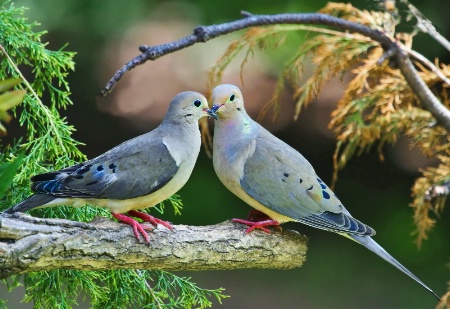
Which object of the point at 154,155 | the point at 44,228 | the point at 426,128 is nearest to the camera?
the point at 44,228

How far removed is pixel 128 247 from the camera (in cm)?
216

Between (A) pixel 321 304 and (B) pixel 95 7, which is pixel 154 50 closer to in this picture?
(B) pixel 95 7

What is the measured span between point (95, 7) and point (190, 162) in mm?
2285

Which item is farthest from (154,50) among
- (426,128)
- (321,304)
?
(321,304)

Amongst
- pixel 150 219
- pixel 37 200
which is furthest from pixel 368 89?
pixel 37 200

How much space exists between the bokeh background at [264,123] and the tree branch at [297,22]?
165 cm

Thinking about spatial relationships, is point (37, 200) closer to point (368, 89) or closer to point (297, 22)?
point (297, 22)

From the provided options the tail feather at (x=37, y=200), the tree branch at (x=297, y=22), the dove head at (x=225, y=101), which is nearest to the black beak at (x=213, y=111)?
the dove head at (x=225, y=101)

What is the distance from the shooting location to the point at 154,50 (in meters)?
1.90

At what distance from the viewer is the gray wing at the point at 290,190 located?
237cm

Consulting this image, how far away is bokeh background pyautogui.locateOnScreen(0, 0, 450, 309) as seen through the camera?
433cm

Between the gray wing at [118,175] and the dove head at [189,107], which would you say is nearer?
the gray wing at [118,175]

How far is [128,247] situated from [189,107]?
44cm

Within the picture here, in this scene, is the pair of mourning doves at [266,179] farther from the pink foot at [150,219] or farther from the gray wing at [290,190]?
the pink foot at [150,219]
